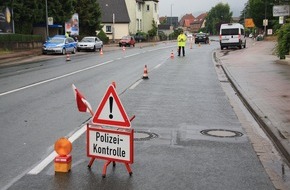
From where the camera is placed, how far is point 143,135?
7.93 meters

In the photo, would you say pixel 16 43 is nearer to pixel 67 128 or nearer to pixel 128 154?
pixel 67 128

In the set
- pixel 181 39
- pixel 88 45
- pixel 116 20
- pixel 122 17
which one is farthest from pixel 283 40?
pixel 116 20

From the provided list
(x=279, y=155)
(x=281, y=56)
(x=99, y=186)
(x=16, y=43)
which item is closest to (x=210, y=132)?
(x=279, y=155)

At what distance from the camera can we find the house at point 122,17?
79.2 meters

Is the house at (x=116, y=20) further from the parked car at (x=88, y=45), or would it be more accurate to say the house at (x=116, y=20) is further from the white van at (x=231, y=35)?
the white van at (x=231, y=35)

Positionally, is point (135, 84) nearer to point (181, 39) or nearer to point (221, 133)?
point (221, 133)

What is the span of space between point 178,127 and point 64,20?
41.8 m

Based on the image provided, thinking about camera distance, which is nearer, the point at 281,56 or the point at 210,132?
the point at 210,132

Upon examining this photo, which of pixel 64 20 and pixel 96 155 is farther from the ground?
pixel 64 20

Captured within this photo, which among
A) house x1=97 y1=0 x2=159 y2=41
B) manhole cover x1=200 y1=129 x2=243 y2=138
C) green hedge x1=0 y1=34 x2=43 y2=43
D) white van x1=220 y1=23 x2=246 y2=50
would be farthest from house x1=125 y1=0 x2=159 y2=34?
manhole cover x1=200 y1=129 x2=243 y2=138

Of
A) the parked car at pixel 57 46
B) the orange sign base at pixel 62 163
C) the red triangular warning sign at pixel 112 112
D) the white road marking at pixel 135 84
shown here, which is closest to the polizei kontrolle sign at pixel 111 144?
the red triangular warning sign at pixel 112 112

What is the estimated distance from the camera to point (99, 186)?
5.30 metres

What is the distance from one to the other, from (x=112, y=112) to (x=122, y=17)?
246 ft

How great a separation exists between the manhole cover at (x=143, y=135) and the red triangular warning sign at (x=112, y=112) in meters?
1.91
